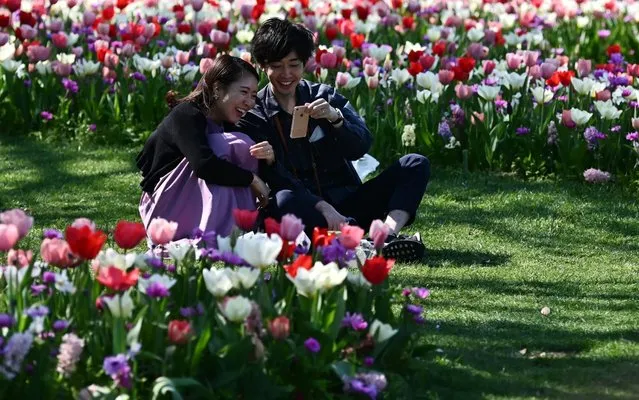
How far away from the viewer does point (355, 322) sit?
11.8ft

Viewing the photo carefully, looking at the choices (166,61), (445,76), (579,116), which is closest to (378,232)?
(579,116)

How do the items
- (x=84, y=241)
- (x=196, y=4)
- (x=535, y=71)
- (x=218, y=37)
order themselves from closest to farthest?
(x=84, y=241), (x=535, y=71), (x=218, y=37), (x=196, y=4)

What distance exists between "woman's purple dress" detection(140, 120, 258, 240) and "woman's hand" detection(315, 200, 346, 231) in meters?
0.28

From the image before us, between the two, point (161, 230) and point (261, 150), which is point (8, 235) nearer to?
point (161, 230)

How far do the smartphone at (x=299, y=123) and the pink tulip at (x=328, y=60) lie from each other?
6.54 ft

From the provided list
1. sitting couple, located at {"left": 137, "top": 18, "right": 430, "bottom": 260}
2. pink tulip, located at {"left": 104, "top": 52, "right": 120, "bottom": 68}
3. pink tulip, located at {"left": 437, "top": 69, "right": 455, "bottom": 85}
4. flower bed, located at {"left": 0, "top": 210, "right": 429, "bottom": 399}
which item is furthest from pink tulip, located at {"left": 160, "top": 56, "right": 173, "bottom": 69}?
flower bed, located at {"left": 0, "top": 210, "right": 429, "bottom": 399}

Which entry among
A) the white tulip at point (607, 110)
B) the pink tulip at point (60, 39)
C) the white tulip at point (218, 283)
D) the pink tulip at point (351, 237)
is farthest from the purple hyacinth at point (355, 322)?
the pink tulip at point (60, 39)

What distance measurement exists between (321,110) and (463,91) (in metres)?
1.97

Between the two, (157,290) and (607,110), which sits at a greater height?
(157,290)

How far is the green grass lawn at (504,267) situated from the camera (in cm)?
422

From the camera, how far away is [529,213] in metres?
6.76

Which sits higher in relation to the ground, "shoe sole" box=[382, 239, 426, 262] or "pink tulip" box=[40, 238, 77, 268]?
"pink tulip" box=[40, 238, 77, 268]

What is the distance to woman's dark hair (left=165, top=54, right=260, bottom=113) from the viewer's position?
17.9 feet

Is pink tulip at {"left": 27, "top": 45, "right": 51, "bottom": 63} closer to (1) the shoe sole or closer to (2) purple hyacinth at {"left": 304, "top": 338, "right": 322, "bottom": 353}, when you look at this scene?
(1) the shoe sole
